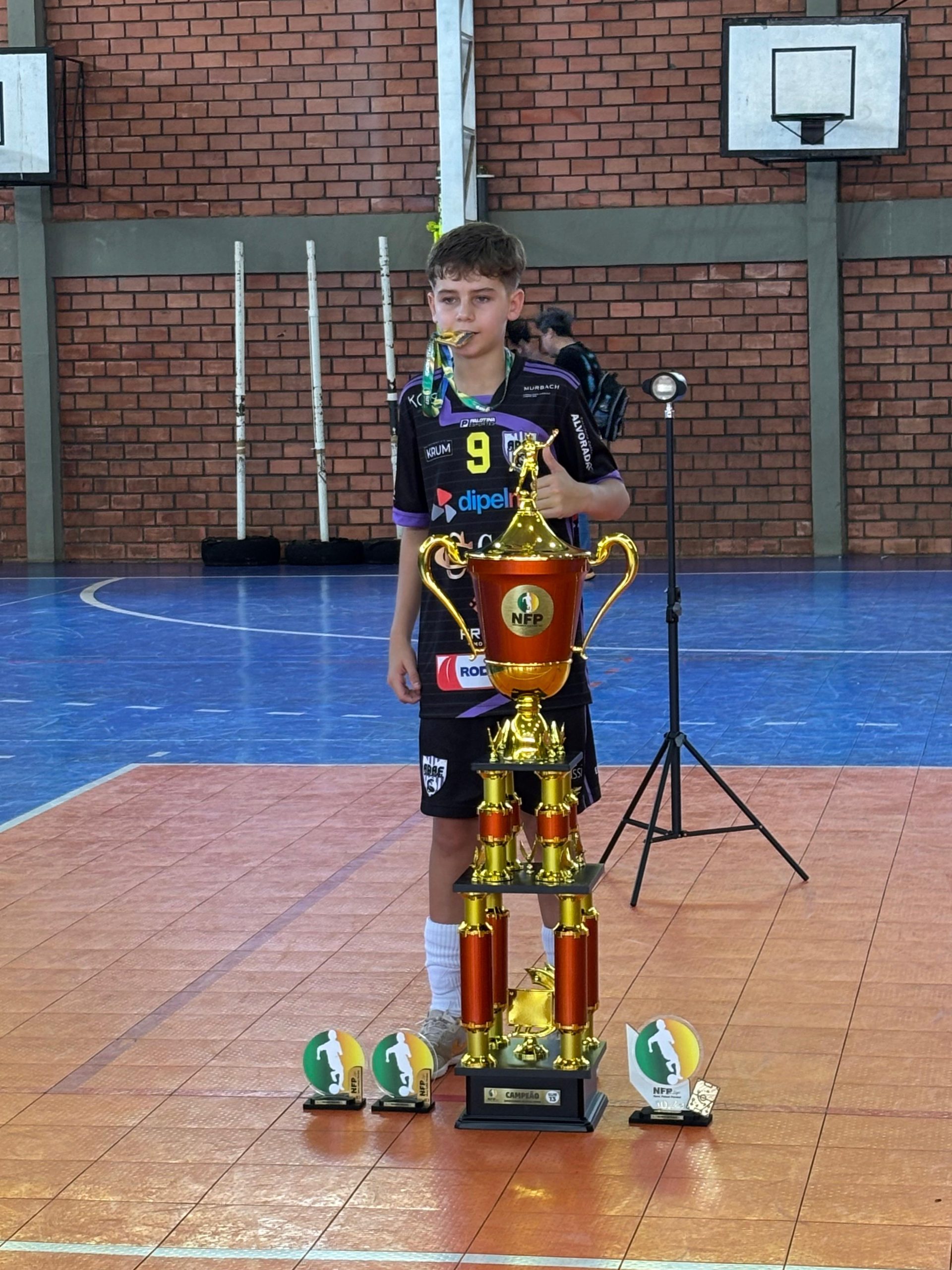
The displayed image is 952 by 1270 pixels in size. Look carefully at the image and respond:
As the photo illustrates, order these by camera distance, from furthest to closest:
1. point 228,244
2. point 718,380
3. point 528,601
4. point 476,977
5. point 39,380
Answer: point 39,380
point 228,244
point 718,380
point 476,977
point 528,601

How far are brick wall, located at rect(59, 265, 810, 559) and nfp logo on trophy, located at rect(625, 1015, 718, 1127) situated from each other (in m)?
13.1

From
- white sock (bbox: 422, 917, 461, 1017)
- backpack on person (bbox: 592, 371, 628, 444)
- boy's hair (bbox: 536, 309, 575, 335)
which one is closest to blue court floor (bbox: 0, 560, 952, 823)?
backpack on person (bbox: 592, 371, 628, 444)

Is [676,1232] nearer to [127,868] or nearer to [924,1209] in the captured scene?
[924,1209]

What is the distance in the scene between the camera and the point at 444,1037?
163 inches

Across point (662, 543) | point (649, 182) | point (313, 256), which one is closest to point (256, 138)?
point (313, 256)

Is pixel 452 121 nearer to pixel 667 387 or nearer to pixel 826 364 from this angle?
pixel 826 364

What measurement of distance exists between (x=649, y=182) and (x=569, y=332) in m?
5.59

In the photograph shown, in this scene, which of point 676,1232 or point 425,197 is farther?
point 425,197

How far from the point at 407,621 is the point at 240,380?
1285 cm

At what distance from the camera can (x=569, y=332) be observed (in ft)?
38.0

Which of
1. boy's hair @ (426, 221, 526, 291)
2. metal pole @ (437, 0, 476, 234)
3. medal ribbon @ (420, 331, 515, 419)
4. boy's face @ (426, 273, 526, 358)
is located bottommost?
medal ribbon @ (420, 331, 515, 419)

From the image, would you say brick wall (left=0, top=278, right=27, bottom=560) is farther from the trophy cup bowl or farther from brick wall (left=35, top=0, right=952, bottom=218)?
the trophy cup bowl

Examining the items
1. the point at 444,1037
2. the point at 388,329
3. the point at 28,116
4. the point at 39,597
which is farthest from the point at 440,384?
the point at 28,116

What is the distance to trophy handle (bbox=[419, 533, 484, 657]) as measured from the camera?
3775mm
